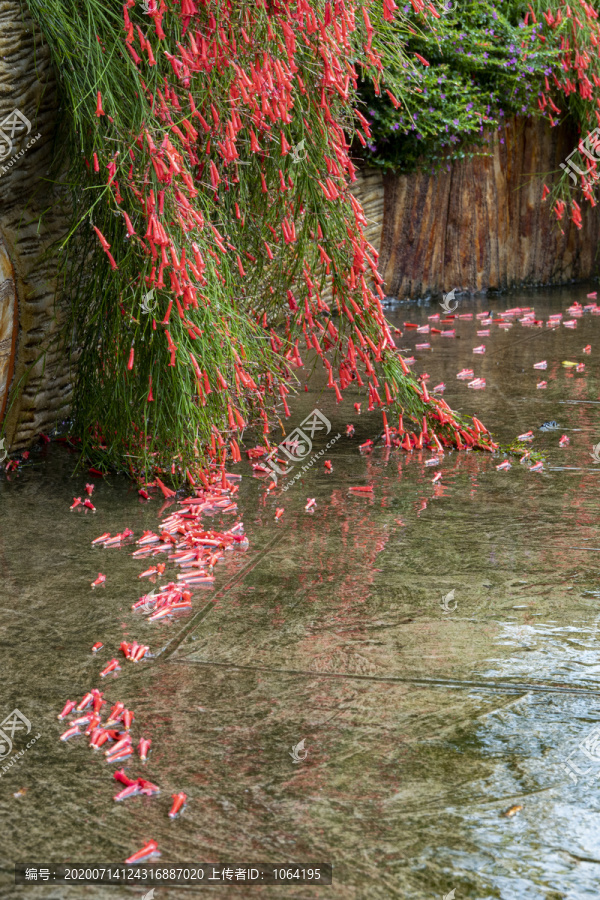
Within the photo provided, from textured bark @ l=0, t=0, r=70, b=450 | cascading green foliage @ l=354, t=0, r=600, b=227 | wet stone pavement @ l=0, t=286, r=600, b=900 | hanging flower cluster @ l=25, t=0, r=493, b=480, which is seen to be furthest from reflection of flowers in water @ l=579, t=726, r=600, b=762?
cascading green foliage @ l=354, t=0, r=600, b=227

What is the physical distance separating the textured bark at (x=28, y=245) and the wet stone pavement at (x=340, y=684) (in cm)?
40

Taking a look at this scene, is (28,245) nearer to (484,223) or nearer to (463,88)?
(463,88)

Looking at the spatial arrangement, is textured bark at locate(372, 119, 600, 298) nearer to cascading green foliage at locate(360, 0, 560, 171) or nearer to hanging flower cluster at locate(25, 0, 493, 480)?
cascading green foliage at locate(360, 0, 560, 171)

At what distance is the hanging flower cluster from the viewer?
313cm

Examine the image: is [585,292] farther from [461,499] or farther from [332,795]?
[332,795]

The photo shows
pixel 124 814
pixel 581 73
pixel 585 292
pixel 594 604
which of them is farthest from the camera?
pixel 585 292

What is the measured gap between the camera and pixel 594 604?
8.63 ft

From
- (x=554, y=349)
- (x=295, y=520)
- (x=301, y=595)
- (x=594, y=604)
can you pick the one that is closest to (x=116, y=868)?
(x=301, y=595)

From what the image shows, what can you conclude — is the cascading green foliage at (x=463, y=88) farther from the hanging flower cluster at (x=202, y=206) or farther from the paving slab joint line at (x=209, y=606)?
the paving slab joint line at (x=209, y=606)

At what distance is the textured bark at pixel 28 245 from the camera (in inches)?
133

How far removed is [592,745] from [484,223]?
7.39 meters

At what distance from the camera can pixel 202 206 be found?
3674 mm

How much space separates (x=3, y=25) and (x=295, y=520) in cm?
189

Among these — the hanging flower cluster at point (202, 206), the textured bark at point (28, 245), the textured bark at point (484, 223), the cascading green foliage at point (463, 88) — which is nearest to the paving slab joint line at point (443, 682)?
the hanging flower cluster at point (202, 206)
